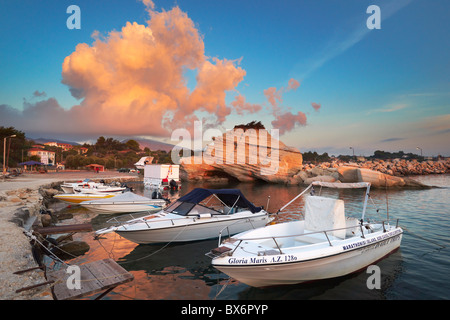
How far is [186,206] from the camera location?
1166 centimetres

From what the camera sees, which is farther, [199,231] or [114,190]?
[114,190]

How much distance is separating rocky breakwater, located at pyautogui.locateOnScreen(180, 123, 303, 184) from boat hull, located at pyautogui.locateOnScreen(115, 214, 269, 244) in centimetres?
3786

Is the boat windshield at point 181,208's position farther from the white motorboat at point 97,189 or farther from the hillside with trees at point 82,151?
the hillside with trees at point 82,151

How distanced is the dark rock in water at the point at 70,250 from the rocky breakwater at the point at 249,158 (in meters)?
40.2

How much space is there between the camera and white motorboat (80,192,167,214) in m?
18.2

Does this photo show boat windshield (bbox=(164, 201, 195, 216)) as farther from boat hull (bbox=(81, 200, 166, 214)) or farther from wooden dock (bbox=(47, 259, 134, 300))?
boat hull (bbox=(81, 200, 166, 214))

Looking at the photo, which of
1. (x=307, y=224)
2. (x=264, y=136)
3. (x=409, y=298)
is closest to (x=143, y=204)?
(x=307, y=224)

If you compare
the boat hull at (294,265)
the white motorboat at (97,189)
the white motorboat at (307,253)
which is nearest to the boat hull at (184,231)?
the white motorboat at (307,253)

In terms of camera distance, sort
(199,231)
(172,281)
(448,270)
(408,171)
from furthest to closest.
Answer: (408,171) < (199,231) < (448,270) < (172,281)

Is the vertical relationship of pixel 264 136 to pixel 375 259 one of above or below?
above

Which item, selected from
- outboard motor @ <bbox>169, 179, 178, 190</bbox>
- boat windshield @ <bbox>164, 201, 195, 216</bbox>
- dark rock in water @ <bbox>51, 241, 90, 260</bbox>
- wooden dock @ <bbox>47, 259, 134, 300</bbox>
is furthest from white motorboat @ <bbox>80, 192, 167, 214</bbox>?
outboard motor @ <bbox>169, 179, 178, 190</bbox>

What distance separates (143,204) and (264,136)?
122 feet

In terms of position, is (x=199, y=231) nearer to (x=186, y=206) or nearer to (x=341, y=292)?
(x=186, y=206)
